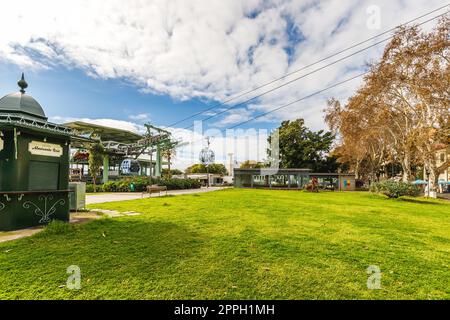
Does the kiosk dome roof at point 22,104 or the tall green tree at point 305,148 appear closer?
the kiosk dome roof at point 22,104

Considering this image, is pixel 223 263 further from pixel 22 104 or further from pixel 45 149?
pixel 22 104

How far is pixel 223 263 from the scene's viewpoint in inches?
147

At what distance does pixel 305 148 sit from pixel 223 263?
135 feet

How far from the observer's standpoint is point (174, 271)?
11.1 ft

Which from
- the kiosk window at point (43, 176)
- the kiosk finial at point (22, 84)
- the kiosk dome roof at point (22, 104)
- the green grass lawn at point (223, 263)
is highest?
the kiosk finial at point (22, 84)

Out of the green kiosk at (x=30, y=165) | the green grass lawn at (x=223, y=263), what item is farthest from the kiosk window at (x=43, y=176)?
the green grass lawn at (x=223, y=263)

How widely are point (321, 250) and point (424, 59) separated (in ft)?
70.6

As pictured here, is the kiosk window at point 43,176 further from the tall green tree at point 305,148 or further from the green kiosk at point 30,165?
the tall green tree at point 305,148

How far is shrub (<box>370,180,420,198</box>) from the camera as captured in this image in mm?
17266

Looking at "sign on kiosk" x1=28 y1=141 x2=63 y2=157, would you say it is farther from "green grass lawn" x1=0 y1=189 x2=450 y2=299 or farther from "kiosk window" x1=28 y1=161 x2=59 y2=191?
"green grass lawn" x1=0 y1=189 x2=450 y2=299

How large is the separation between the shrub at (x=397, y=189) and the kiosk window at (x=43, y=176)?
21.7 metres

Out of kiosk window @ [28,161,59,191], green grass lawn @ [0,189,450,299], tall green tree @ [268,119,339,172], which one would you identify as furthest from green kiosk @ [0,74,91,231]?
tall green tree @ [268,119,339,172]

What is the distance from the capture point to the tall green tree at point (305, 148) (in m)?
42.4
